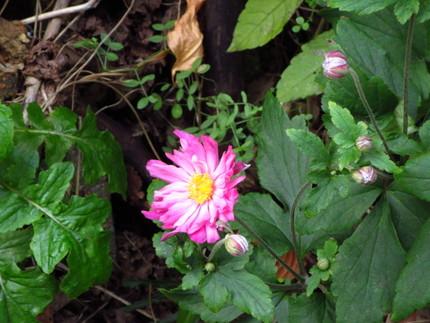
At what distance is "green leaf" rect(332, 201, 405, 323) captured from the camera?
5.41 feet

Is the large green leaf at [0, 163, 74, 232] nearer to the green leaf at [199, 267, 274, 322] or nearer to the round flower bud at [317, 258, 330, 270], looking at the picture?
the green leaf at [199, 267, 274, 322]

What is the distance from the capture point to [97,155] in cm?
201

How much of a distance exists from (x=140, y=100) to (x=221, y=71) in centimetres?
36

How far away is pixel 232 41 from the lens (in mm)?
2258

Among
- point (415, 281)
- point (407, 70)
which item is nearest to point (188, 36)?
point (407, 70)

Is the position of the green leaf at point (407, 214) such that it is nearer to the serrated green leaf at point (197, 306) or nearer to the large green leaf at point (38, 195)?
the serrated green leaf at point (197, 306)

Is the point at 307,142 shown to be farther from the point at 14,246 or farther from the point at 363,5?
the point at 14,246

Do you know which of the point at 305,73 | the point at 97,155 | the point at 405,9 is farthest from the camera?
the point at 305,73

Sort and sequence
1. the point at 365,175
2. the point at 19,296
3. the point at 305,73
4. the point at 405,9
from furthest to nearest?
the point at 305,73
the point at 19,296
the point at 405,9
the point at 365,175

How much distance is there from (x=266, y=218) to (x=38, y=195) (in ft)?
2.43

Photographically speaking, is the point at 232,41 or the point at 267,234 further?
the point at 232,41

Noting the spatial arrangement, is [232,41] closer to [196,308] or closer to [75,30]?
[75,30]

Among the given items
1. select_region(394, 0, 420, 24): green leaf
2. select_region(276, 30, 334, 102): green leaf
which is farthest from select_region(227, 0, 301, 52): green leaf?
select_region(394, 0, 420, 24): green leaf

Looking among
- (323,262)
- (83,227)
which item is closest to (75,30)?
(83,227)
